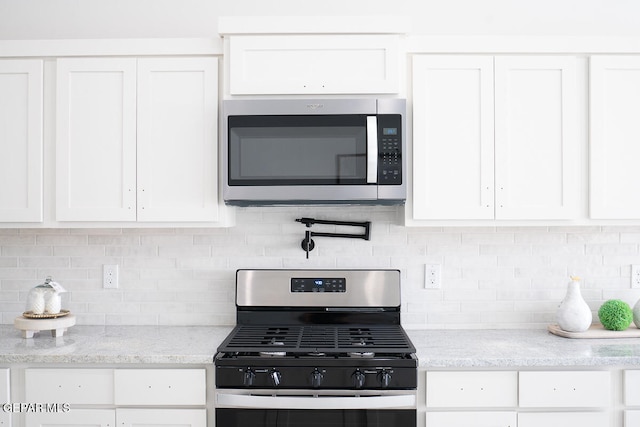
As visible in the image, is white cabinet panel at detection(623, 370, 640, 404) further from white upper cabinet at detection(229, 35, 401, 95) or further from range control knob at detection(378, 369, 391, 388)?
white upper cabinet at detection(229, 35, 401, 95)

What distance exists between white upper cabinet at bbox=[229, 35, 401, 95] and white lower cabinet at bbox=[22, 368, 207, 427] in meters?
1.23

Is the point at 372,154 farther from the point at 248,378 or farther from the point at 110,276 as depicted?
the point at 110,276

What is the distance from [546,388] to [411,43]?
1.54 meters

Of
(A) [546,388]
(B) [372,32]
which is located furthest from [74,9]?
(A) [546,388]

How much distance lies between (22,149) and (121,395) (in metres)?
1.18

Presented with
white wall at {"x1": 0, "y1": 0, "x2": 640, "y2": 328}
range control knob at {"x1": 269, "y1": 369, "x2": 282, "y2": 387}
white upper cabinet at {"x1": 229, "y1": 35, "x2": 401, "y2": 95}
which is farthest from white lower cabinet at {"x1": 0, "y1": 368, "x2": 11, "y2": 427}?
white upper cabinet at {"x1": 229, "y1": 35, "x2": 401, "y2": 95}

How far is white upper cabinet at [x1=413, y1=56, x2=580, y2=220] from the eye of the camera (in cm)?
238

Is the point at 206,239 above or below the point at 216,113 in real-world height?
below

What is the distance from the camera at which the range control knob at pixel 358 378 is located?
2043mm

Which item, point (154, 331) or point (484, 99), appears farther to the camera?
point (154, 331)

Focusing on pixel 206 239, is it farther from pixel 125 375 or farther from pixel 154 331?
pixel 125 375

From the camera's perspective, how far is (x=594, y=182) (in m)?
2.37

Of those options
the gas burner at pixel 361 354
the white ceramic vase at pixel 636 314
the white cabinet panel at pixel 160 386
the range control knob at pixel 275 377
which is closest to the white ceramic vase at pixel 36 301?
the white cabinet panel at pixel 160 386

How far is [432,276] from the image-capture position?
273 centimetres
